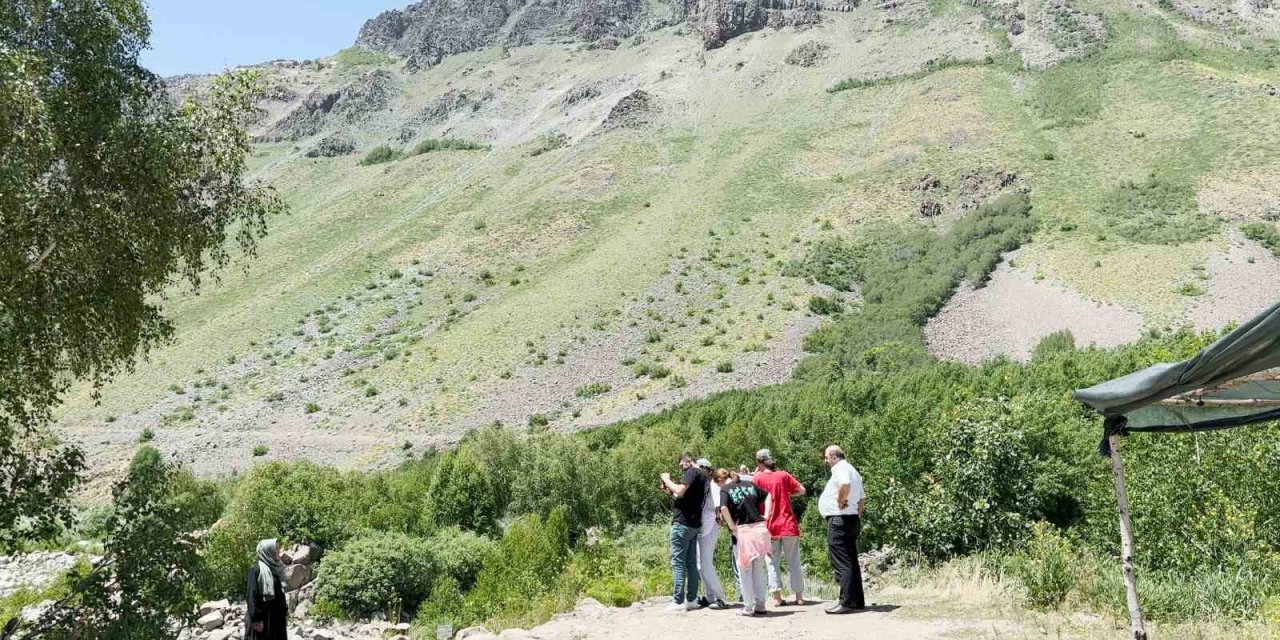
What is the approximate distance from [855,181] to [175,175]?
198ft

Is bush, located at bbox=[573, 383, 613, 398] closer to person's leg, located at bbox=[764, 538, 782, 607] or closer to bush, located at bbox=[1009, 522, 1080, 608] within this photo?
person's leg, located at bbox=[764, 538, 782, 607]

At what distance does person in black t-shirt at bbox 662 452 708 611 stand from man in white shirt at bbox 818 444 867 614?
1.55m

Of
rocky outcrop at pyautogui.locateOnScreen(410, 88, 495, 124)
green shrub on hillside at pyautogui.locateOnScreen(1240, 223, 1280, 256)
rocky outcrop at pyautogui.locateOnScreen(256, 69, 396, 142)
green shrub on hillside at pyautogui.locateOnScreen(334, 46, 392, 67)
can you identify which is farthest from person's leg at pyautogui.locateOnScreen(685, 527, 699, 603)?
green shrub on hillside at pyautogui.locateOnScreen(334, 46, 392, 67)

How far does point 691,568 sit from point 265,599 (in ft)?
15.4

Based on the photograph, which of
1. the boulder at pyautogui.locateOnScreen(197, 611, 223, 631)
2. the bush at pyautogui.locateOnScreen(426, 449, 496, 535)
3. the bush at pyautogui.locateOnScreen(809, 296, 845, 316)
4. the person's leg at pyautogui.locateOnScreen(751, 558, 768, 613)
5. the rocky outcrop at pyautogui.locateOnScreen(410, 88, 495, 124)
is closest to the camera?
the person's leg at pyautogui.locateOnScreen(751, 558, 768, 613)

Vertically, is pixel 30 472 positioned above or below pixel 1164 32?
above

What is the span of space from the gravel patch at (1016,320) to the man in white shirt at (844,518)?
33693 mm

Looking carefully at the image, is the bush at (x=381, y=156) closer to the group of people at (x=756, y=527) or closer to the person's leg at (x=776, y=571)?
the group of people at (x=756, y=527)

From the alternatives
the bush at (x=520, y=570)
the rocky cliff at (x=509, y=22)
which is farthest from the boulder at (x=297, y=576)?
the rocky cliff at (x=509, y=22)

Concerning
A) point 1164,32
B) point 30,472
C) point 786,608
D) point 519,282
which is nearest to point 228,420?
point 519,282

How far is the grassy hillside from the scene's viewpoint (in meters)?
44.1

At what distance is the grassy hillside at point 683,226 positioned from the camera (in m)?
44.1

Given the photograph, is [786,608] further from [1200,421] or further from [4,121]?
[4,121]

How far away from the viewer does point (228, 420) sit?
4491 centimetres
